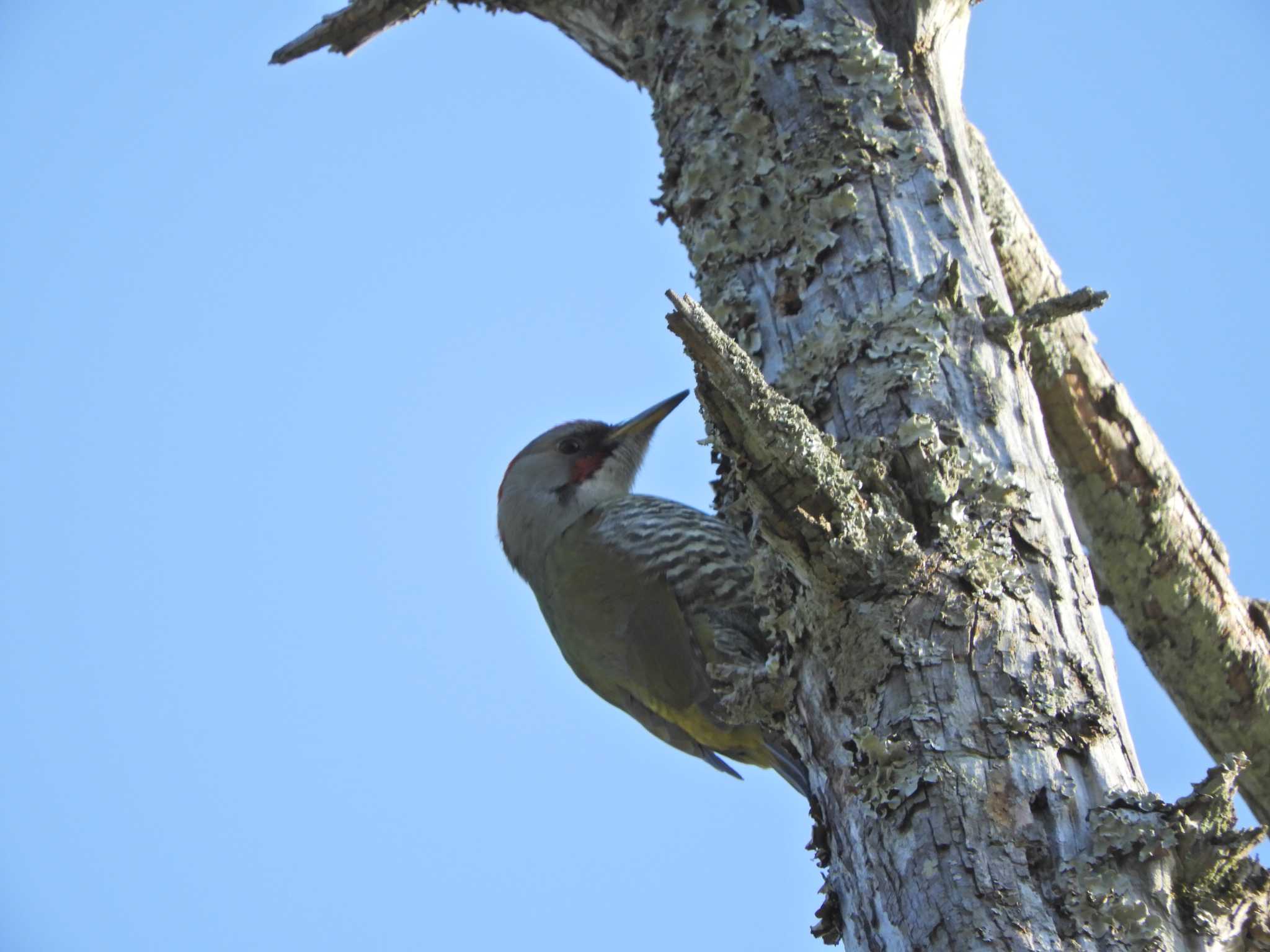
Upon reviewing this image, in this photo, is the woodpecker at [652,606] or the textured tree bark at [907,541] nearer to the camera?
the textured tree bark at [907,541]

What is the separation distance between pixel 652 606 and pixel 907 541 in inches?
64.9

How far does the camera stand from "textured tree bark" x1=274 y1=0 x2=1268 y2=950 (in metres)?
1.70

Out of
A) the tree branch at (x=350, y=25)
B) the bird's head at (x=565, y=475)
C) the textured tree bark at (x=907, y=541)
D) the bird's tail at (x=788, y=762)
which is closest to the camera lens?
the textured tree bark at (x=907, y=541)

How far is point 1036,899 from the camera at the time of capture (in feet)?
5.47

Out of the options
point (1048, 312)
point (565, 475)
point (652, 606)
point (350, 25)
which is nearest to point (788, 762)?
point (652, 606)

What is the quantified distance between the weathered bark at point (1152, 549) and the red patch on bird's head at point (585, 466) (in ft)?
5.64

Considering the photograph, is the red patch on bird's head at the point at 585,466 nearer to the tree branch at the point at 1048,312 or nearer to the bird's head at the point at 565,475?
the bird's head at the point at 565,475

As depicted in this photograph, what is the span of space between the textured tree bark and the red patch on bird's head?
148cm

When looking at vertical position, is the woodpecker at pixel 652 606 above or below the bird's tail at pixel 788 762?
above

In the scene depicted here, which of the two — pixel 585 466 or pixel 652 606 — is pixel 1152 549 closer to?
pixel 652 606

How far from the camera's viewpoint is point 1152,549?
3.44m

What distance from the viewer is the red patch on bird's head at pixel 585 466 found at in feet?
14.8

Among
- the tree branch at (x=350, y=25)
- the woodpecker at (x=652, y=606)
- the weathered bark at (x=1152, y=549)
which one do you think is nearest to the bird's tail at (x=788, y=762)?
the woodpecker at (x=652, y=606)

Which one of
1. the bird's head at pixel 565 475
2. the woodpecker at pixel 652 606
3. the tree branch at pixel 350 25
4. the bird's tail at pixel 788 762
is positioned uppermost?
the tree branch at pixel 350 25
